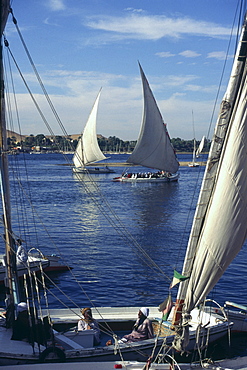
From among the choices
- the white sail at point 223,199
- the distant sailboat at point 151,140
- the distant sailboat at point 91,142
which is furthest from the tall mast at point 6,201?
the distant sailboat at point 91,142

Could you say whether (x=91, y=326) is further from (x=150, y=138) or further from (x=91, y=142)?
(x=91, y=142)

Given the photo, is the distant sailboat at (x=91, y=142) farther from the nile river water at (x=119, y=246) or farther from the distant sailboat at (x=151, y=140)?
the distant sailboat at (x=151, y=140)

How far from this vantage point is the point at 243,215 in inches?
444

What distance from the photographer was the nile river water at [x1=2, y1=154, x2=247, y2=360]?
2281 cm

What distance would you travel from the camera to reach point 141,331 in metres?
13.7

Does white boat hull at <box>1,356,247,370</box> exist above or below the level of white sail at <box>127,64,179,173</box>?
below

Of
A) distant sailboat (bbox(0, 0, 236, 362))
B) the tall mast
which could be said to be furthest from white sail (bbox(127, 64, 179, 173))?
the tall mast

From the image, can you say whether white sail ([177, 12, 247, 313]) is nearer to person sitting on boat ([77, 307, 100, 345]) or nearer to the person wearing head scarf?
the person wearing head scarf

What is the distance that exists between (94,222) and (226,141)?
108 feet

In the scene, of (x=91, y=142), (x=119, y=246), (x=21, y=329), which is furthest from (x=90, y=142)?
(x=21, y=329)

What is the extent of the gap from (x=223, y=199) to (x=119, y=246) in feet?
74.1

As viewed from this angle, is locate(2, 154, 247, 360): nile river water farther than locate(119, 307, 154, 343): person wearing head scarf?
Yes

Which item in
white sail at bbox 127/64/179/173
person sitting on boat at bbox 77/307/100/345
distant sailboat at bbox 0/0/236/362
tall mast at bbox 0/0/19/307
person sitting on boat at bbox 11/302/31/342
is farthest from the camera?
white sail at bbox 127/64/179/173

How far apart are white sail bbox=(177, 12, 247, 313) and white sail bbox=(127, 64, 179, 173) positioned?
44788 mm
